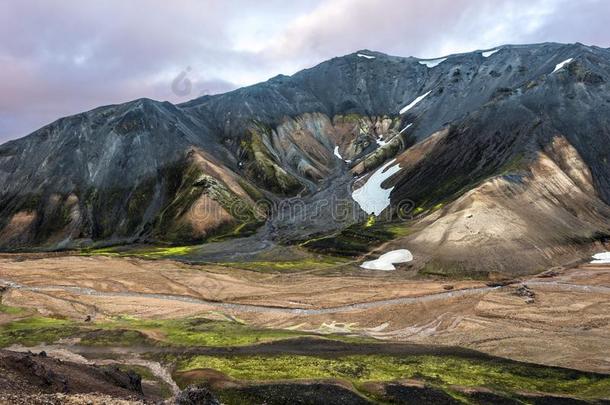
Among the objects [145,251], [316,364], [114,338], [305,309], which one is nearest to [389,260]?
[305,309]

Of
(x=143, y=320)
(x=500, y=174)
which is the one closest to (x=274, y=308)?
(x=143, y=320)

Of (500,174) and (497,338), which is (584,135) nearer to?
(500,174)

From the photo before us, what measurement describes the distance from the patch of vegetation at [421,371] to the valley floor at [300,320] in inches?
8.5

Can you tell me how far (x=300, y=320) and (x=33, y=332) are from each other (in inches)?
1478

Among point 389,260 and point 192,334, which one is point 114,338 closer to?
point 192,334

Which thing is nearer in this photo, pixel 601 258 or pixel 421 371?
pixel 421 371

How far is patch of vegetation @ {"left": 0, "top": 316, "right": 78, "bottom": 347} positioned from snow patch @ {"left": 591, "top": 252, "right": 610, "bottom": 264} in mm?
114809

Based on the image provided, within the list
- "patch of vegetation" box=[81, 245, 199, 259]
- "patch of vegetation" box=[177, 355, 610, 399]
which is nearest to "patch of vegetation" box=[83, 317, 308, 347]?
"patch of vegetation" box=[177, 355, 610, 399]

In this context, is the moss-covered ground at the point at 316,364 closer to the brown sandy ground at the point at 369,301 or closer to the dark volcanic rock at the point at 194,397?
the brown sandy ground at the point at 369,301

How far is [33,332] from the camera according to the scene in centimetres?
6512

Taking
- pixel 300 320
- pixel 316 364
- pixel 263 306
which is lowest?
pixel 300 320

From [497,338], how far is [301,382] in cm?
3323

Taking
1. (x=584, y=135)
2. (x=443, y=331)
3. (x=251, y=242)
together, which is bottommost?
(x=443, y=331)

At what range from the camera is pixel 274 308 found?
306 feet
